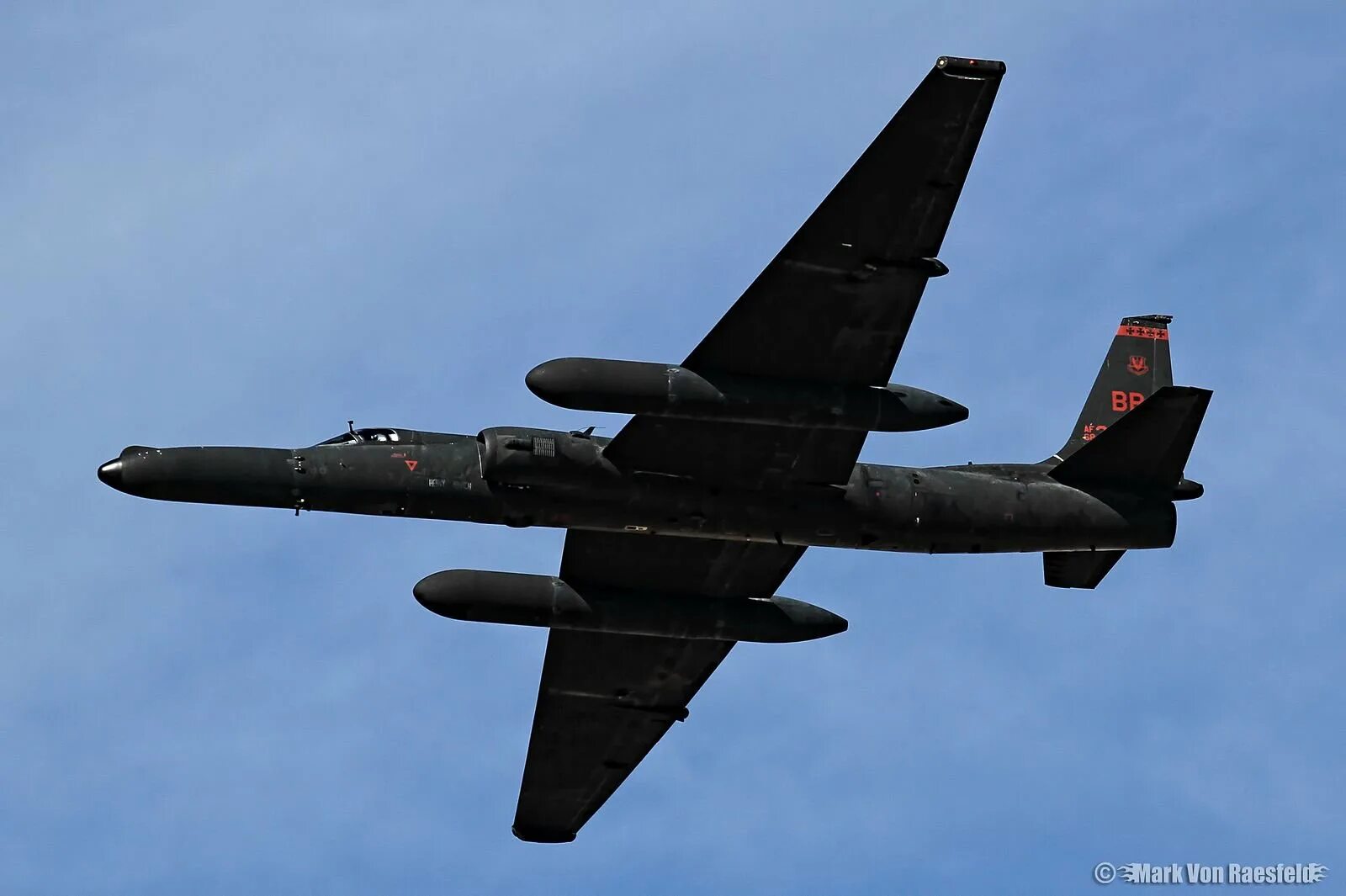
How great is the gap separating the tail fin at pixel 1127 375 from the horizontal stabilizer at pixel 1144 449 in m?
3.20

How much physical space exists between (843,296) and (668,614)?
887cm

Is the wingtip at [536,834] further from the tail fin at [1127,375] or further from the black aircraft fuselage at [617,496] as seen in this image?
the tail fin at [1127,375]

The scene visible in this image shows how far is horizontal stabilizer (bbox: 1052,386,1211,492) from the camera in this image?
113 ft

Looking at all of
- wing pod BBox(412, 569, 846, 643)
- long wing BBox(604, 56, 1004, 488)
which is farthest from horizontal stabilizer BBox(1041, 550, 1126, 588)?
long wing BBox(604, 56, 1004, 488)

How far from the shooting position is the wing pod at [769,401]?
99.0 ft

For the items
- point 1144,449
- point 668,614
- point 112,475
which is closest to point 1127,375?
point 1144,449

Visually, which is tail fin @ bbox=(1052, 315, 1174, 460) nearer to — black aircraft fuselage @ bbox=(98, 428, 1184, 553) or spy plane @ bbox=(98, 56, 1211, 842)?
spy plane @ bbox=(98, 56, 1211, 842)

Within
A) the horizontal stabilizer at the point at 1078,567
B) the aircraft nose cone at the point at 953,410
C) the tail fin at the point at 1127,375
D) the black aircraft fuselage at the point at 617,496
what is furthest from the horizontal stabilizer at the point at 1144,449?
the aircraft nose cone at the point at 953,410

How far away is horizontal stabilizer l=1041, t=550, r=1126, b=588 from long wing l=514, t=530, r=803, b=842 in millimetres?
4825

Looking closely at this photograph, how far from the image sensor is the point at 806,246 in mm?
30078

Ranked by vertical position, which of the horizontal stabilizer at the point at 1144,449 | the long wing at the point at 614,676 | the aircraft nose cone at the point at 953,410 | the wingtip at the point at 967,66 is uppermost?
the wingtip at the point at 967,66

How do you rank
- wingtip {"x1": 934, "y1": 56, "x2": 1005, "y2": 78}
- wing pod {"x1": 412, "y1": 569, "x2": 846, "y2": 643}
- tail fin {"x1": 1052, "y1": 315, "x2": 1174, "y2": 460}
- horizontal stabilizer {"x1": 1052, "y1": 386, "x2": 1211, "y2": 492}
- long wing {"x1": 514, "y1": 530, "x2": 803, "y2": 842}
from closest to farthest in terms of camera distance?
wingtip {"x1": 934, "y1": 56, "x2": 1005, "y2": 78}
horizontal stabilizer {"x1": 1052, "y1": 386, "x2": 1211, "y2": 492}
wing pod {"x1": 412, "y1": 569, "x2": 846, "y2": 643}
long wing {"x1": 514, "y1": 530, "x2": 803, "y2": 842}
tail fin {"x1": 1052, "y1": 315, "x2": 1174, "y2": 460}

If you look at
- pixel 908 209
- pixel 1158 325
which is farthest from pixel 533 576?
pixel 1158 325

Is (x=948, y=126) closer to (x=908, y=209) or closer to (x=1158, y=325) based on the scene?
(x=908, y=209)
